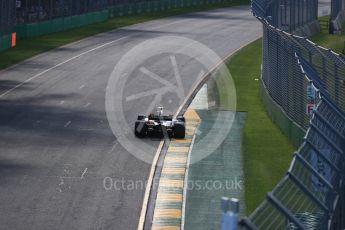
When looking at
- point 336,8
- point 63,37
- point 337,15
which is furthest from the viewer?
point 337,15

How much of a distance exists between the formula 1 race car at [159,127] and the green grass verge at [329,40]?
3172cm

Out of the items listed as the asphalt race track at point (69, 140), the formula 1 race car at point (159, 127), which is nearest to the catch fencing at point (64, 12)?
the asphalt race track at point (69, 140)

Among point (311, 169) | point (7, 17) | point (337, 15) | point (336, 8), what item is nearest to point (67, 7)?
point (7, 17)

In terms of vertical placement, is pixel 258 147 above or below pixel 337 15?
below

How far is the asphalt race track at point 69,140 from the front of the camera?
26.0 meters

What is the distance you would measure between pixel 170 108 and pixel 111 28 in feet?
122

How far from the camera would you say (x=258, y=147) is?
114 ft

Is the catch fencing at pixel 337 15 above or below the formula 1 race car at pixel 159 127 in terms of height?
above

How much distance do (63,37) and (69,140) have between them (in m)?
37.5

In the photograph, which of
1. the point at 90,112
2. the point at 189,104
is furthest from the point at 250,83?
the point at 90,112

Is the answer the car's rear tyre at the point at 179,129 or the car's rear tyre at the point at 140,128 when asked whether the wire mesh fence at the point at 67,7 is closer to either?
the car's rear tyre at the point at 140,128

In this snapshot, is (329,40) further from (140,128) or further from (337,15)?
(140,128)

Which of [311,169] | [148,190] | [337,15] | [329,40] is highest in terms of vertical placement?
[311,169]

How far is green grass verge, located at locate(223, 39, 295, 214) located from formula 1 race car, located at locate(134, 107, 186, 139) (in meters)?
2.44
